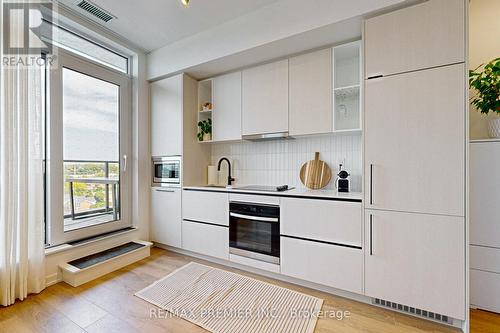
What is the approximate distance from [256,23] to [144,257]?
295cm

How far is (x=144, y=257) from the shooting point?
2.73 meters

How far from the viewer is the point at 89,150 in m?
2.51

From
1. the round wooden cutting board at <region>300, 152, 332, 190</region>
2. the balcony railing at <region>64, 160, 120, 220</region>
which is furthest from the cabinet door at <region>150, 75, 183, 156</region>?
the round wooden cutting board at <region>300, 152, 332, 190</region>

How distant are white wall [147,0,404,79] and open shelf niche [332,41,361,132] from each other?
385 mm

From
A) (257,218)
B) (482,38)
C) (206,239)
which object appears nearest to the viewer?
(482,38)

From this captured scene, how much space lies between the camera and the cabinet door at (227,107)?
8.87 feet

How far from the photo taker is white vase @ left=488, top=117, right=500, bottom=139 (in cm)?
170

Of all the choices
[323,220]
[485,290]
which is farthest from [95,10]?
[485,290]

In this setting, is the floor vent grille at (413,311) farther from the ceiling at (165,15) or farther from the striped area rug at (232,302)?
the ceiling at (165,15)

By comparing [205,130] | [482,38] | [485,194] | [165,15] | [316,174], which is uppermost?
[165,15]

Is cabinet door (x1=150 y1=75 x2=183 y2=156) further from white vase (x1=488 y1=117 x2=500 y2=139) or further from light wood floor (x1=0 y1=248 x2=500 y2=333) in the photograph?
white vase (x1=488 y1=117 x2=500 y2=139)

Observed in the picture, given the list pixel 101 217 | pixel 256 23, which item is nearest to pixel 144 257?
pixel 101 217

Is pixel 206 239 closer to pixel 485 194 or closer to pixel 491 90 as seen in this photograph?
pixel 485 194

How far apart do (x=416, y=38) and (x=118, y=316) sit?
3020mm
